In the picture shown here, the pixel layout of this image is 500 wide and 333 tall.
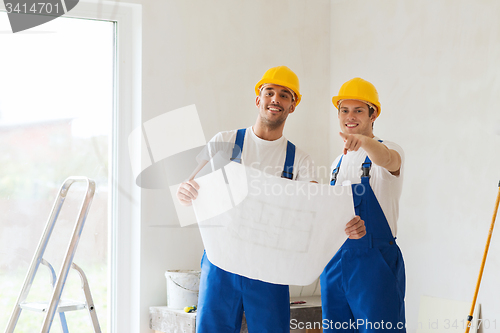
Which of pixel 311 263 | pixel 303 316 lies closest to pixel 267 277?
pixel 311 263

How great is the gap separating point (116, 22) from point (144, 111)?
1.86 ft

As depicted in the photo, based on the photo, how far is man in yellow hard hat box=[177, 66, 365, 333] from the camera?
2027 millimetres

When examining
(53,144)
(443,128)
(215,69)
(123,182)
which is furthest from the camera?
(215,69)

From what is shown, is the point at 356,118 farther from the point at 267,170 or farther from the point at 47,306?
the point at 47,306

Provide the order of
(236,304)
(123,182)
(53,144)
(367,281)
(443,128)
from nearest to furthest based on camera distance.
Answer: (367,281)
(236,304)
(443,128)
(53,144)
(123,182)

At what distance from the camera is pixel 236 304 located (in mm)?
2043

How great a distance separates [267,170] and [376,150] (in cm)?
55

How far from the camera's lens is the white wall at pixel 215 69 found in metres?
2.83

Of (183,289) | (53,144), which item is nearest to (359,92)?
(183,289)

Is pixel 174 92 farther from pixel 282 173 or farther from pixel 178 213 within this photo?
pixel 282 173

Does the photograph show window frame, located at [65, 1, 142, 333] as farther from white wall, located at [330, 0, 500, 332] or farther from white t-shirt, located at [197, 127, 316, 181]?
white wall, located at [330, 0, 500, 332]

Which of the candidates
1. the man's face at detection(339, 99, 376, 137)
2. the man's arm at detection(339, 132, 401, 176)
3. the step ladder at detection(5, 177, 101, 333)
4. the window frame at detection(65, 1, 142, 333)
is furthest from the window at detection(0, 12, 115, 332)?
the man's arm at detection(339, 132, 401, 176)

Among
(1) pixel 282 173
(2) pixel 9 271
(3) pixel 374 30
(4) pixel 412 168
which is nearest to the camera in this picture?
(1) pixel 282 173

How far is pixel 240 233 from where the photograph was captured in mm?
1968
